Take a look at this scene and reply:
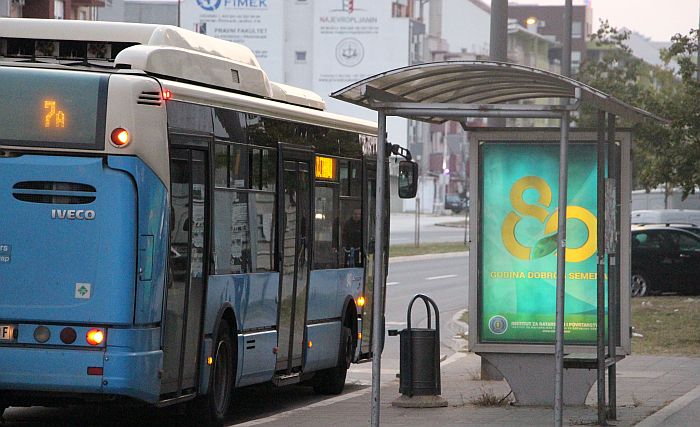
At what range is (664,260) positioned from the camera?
33.3m

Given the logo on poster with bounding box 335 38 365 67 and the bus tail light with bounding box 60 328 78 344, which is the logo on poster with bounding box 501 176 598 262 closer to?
the bus tail light with bounding box 60 328 78 344

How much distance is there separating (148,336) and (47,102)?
194 cm

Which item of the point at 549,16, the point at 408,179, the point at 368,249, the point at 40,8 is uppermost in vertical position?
the point at 549,16

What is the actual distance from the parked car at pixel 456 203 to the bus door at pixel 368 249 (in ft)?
332

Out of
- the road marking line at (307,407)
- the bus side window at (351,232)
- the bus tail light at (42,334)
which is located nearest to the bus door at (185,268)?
the bus tail light at (42,334)

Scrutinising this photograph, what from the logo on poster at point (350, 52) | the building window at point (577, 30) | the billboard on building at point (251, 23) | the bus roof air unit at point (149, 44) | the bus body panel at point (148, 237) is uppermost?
the building window at point (577, 30)

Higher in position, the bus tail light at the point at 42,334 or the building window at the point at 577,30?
the building window at the point at 577,30

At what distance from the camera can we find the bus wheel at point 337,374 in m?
16.5

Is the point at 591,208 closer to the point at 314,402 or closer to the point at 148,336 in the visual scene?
the point at 314,402

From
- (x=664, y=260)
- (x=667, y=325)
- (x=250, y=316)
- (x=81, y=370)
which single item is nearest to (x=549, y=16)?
(x=664, y=260)

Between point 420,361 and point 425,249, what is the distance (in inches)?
1762

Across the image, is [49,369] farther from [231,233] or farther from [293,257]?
[293,257]

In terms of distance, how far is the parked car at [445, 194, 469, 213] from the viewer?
119438mm

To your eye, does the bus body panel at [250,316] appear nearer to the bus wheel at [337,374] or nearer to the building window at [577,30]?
the bus wheel at [337,374]
